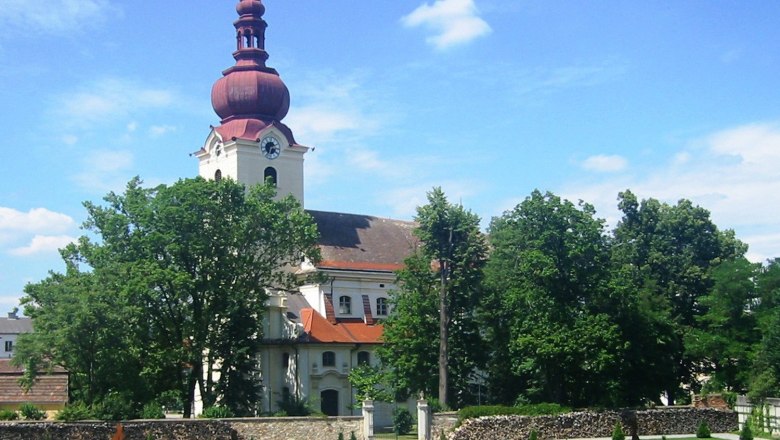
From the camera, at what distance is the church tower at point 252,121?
6362 cm

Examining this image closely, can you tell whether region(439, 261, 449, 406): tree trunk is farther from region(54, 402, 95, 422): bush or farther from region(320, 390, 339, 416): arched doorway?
region(54, 402, 95, 422): bush

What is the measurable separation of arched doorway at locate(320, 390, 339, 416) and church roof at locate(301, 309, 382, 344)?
2.95 m

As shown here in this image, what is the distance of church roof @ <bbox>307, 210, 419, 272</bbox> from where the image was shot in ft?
207

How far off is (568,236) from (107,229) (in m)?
22.4

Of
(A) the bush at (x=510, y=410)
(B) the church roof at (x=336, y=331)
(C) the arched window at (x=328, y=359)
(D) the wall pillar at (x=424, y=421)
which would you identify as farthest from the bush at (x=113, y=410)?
Result: (C) the arched window at (x=328, y=359)

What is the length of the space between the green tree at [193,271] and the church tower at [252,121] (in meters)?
13.2

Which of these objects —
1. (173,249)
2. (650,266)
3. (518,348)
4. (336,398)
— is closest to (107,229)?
(173,249)

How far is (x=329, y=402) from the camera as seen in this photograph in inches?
2231

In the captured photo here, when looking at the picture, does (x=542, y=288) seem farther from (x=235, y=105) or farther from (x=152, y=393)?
(x=235, y=105)

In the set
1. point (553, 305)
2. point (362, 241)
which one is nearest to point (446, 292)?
point (553, 305)

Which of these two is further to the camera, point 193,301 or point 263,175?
point 263,175

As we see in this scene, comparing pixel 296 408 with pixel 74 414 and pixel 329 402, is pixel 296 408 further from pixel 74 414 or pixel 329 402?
pixel 74 414

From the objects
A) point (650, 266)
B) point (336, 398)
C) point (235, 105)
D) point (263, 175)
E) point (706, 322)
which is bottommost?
point (336, 398)

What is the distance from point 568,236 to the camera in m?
48.4
